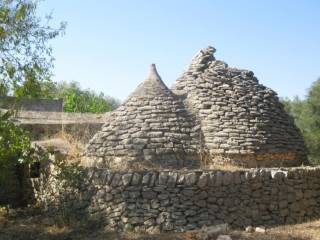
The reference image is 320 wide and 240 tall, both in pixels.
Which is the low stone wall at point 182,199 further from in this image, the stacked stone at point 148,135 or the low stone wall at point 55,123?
the low stone wall at point 55,123

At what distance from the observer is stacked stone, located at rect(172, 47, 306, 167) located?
12.4 meters

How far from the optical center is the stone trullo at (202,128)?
1198 centimetres

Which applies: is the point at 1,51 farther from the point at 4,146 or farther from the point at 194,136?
the point at 194,136

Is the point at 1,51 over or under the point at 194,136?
over

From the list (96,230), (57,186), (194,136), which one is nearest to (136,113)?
(194,136)

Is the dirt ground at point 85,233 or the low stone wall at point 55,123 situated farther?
the low stone wall at point 55,123

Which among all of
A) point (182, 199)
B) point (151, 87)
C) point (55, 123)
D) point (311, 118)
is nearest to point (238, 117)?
point (151, 87)

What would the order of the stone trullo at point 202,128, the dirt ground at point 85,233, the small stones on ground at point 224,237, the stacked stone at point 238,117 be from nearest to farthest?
the small stones on ground at point 224,237
the dirt ground at point 85,233
the stone trullo at point 202,128
the stacked stone at point 238,117

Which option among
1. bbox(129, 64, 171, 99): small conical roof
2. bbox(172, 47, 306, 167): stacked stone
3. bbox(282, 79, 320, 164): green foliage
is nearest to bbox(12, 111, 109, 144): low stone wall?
bbox(129, 64, 171, 99): small conical roof

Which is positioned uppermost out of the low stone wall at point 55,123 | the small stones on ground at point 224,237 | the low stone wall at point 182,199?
the low stone wall at point 55,123

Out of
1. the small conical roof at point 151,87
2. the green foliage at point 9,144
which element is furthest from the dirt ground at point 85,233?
the small conical roof at point 151,87

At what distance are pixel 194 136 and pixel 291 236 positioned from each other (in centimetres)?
459

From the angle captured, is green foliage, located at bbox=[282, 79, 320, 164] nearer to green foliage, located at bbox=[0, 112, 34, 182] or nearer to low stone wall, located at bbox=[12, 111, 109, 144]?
low stone wall, located at bbox=[12, 111, 109, 144]

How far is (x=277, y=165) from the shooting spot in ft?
41.5
